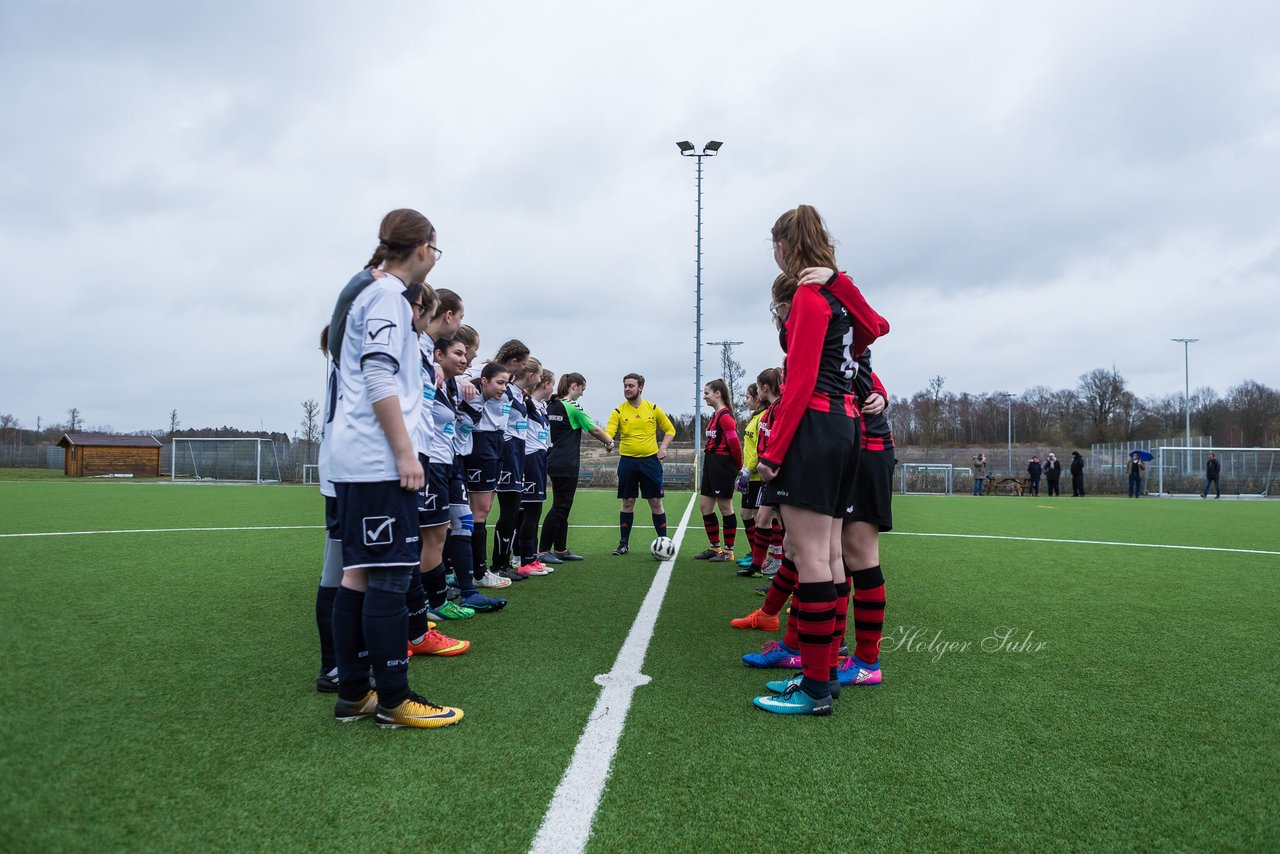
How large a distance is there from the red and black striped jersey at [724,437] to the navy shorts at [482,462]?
90.3 inches

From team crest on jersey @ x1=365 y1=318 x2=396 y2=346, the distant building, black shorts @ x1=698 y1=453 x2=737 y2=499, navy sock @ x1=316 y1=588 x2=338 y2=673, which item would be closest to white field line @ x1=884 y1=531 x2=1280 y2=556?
black shorts @ x1=698 y1=453 x2=737 y2=499

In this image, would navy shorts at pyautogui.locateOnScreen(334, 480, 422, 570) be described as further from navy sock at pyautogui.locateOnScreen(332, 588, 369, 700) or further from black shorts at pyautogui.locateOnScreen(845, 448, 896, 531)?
black shorts at pyautogui.locateOnScreen(845, 448, 896, 531)

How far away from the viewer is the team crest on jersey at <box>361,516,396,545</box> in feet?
8.66

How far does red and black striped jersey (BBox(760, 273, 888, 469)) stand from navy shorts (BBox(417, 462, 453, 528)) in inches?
78.5

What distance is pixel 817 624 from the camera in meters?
3.04

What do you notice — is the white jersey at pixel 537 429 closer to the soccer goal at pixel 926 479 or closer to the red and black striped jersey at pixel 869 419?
the red and black striped jersey at pixel 869 419

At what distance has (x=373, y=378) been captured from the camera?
8.58ft

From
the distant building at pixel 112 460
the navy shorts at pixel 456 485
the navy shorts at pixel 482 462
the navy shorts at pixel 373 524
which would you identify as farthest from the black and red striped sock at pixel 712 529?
the distant building at pixel 112 460

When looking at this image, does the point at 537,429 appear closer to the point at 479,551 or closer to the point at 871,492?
the point at 479,551

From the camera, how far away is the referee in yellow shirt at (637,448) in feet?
25.6

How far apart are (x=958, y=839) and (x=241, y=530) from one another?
9.58 meters

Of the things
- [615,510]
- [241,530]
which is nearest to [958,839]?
[241,530]

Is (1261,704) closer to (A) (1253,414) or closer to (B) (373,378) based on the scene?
(B) (373,378)

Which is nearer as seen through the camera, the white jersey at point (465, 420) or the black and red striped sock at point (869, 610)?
the black and red striped sock at point (869, 610)
